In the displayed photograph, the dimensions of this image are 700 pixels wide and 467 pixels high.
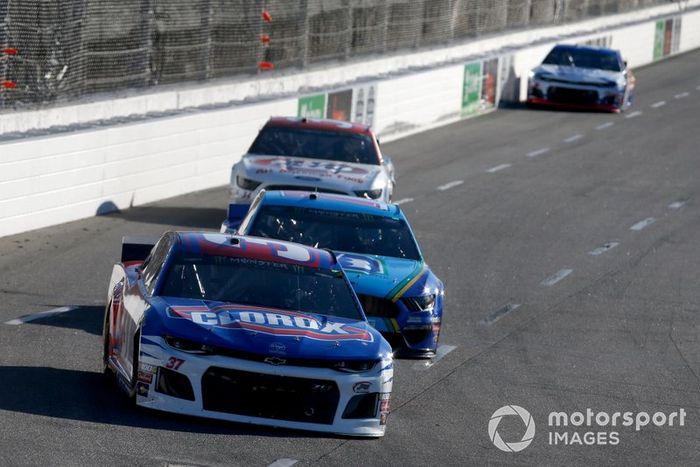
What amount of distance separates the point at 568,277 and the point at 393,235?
4.69 m

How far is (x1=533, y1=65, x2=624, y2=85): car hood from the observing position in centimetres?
3494

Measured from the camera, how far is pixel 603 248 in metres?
19.1

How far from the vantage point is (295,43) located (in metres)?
29.2

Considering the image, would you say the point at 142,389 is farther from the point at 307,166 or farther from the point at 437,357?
the point at 307,166

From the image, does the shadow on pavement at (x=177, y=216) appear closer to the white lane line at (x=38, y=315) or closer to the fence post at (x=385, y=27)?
the white lane line at (x=38, y=315)

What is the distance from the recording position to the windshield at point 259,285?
31.2 ft

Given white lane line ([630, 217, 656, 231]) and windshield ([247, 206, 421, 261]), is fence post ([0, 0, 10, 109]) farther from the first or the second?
white lane line ([630, 217, 656, 231])

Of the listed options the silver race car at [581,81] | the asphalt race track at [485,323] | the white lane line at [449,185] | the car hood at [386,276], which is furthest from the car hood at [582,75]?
the car hood at [386,276]

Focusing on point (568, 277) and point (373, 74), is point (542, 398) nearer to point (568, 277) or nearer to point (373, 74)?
point (568, 277)

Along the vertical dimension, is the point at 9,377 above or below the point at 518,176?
above

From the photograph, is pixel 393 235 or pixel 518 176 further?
pixel 518 176

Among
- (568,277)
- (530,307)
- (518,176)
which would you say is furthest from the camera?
(518,176)

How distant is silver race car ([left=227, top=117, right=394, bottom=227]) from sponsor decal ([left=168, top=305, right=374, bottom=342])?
7.57 metres

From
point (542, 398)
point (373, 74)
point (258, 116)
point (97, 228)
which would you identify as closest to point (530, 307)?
point (542, 398)
